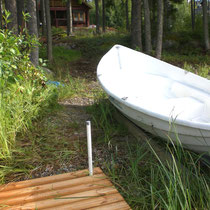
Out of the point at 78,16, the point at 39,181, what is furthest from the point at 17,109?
the point at 78,16

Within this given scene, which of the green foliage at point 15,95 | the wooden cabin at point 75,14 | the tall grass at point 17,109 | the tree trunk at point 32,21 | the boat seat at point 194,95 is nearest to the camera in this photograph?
the tall grass at point 17,109

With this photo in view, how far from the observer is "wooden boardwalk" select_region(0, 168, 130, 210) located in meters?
1.72

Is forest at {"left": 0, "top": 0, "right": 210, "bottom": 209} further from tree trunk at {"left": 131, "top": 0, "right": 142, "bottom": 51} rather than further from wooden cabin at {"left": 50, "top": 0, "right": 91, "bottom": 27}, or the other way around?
wooden cabin at {"left": 50, "top": 0, "right": 91, "bottom": 27}

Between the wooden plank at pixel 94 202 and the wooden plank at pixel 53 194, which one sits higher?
the wooden plank at pixel 94 202

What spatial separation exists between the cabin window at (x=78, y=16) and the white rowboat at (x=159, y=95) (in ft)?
72.1

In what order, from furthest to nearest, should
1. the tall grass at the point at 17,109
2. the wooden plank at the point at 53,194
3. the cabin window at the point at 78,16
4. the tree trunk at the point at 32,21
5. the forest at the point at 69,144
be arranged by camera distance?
the cabin window at the point at 78,16
the tree trunk at the point at 32,21
the tall grass at the point at 17,109
the forest at the point at 69,144
the wooden plank at the point at 53,194

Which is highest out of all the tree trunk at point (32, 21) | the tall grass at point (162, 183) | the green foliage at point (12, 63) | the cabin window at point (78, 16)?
the cabin window at point (78, 16)

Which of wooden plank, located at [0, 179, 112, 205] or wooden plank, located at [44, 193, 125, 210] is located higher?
wooden plank, located at [44, 193, 125, 210]

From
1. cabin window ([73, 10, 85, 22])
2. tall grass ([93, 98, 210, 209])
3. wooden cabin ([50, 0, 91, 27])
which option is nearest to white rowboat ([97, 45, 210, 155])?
tall grass ([93, 98, 210, 209])

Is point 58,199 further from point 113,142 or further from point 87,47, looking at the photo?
point 87,47

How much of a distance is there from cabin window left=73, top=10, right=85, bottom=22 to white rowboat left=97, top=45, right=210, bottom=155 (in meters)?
22.0

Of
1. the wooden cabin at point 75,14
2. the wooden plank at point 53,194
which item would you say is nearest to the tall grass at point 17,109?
the wooden plank at point 53,194

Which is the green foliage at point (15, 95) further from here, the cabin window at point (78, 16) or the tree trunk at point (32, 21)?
the cabin window at point (78, 16)

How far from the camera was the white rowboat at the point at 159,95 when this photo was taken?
2.19 meters
